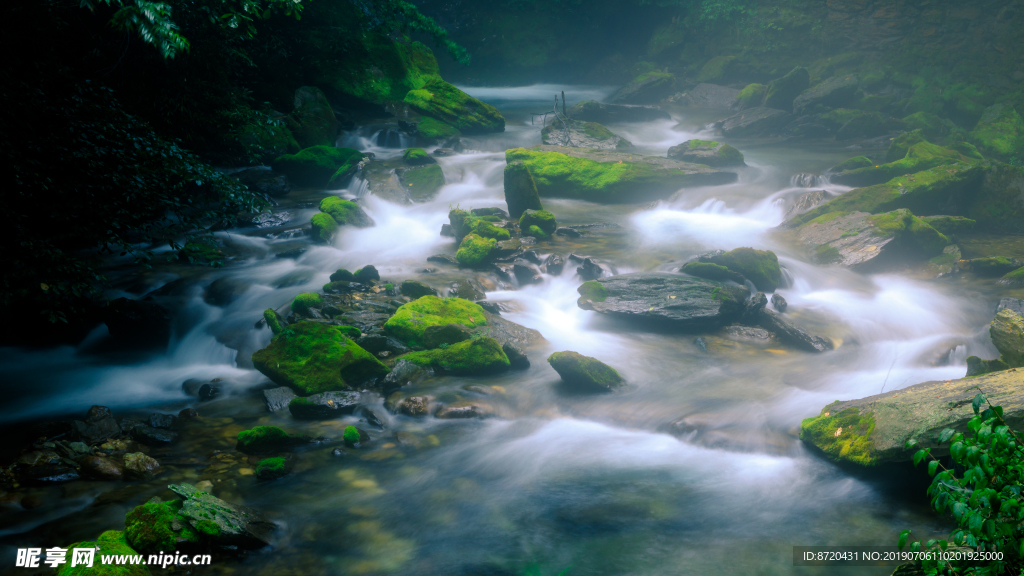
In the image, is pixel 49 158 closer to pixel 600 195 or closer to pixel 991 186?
pixel 600 195

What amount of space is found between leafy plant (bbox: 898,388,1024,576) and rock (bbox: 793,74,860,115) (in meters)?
24.9

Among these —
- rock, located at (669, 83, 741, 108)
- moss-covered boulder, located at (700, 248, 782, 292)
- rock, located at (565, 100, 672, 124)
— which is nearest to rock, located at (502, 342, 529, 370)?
moss-covered boulder, located at (700, 248, 782, 292)

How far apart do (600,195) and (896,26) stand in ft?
76.1

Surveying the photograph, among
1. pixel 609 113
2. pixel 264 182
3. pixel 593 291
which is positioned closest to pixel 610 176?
pixel 593 291

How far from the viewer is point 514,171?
1295 centimetres

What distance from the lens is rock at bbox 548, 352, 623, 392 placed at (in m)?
6.96

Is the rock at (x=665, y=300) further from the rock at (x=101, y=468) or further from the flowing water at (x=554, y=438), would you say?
the rock at (x=101, y=468)

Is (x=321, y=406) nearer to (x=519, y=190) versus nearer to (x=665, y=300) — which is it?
(x=665, y=300)

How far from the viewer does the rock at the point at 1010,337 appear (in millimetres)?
5695

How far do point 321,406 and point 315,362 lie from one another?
747 millimetres

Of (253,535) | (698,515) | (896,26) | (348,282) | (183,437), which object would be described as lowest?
(698,515)

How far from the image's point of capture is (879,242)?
11305mm

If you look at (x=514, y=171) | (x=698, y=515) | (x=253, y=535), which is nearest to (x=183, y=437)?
(x=253, y=535)

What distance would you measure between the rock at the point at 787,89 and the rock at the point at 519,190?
17.2 m
